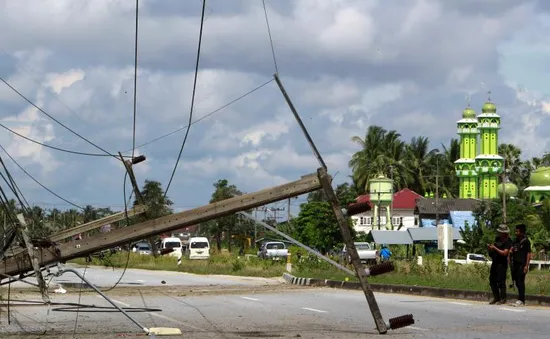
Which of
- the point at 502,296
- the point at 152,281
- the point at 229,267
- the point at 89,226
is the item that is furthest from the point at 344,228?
the point at 229,267

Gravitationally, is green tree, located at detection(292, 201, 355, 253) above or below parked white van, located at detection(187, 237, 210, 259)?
above

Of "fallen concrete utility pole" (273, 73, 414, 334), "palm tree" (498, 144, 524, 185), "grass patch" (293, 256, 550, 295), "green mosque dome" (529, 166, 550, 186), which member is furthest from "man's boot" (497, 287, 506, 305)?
"palm tree" (498, 144, 524, 185)

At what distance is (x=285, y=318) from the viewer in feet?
60.2

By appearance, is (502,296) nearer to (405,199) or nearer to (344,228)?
(344,228)

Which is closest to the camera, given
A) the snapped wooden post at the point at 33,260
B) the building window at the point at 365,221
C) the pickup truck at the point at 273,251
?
the snapped wooden post at the point at 33,260

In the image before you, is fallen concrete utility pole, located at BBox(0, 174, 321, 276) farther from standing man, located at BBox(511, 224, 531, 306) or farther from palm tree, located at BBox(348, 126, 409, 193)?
palm tree, located at BBox(348, 126, 409, 193)

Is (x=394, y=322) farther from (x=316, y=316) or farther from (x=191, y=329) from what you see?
(x=316, y=316)

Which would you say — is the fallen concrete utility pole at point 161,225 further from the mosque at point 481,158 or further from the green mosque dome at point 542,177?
the mosque at point 481,158

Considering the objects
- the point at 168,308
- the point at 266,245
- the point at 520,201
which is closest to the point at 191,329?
the point at 168,308

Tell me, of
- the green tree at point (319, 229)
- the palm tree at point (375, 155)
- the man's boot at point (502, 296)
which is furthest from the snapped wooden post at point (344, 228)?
the palm tree at point (375, 155)

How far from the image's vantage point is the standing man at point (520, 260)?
2175 centimetres

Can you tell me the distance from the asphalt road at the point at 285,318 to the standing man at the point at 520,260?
0.68 m

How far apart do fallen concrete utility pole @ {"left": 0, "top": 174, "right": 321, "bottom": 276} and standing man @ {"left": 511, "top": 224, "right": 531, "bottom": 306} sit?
30.0 feet

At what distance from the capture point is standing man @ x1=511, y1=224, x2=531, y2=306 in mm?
21750
